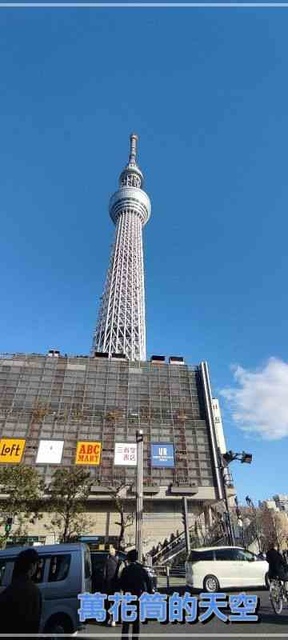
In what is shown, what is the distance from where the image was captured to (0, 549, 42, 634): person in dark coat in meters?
3.09

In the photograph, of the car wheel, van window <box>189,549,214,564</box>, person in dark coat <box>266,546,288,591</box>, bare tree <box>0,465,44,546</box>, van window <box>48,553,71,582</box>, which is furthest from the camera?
bare tree <box>0,465,44,546</box>

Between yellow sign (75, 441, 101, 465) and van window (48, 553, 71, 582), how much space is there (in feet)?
101

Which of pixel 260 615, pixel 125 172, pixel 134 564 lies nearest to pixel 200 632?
pixel 260 615

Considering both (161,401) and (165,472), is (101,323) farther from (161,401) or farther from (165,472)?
(165,472)

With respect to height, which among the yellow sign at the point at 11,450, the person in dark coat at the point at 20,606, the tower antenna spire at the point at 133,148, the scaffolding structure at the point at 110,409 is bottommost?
the person in dark coat at the point at 20,606

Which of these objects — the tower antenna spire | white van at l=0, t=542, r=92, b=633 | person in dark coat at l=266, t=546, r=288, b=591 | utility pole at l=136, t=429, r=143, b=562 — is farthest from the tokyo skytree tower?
white van at l=0, t=542, r=92, b=633

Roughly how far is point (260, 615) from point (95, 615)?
5137 millimetres

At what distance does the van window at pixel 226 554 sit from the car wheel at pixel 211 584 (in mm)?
625

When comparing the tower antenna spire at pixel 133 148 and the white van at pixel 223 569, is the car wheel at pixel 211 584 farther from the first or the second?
the tower antenna spire at pixel 133 148

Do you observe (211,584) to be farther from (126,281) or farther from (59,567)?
(126,281)

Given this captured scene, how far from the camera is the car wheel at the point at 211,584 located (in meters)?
12.0

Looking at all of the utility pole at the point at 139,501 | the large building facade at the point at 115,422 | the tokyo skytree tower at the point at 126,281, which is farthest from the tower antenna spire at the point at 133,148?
Result: the utility pole at the point at 139,501

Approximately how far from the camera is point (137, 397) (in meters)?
43.0

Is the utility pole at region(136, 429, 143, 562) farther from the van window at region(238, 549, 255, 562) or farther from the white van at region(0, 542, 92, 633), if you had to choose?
the white van at region(0, 542, 92, 633)
